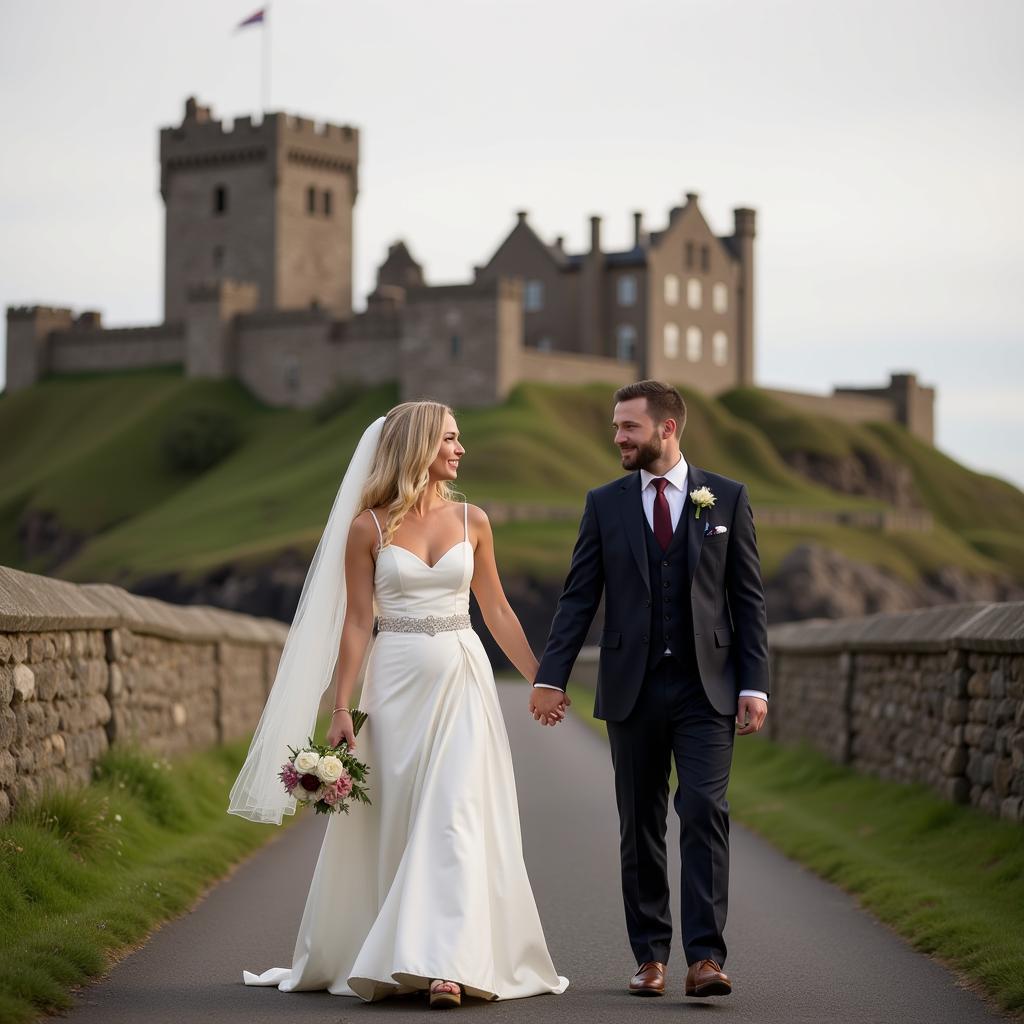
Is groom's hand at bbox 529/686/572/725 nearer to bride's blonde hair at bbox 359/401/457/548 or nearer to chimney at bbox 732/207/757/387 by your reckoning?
bride's blonde hair at bbox 359/401/457/548

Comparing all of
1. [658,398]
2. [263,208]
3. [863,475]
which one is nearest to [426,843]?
[658,398]

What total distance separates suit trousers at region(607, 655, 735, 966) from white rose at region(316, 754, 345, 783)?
41.3 inches

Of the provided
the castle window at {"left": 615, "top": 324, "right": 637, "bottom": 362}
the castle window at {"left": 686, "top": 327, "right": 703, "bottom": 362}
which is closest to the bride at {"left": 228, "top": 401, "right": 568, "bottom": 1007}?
the castle window at {"left": 615, "top": 324, "right": 637, "bottom": 362}

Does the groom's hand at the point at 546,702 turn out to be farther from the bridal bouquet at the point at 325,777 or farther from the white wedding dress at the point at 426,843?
the bridal bouquet at the point at 325,777

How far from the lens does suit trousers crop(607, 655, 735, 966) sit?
724 cm

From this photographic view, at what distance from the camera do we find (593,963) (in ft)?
26.1

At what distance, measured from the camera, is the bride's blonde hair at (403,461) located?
768cm

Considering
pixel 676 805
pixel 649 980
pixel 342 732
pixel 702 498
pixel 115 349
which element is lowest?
pixel 649 980

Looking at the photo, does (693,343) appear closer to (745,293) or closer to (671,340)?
(671,340)

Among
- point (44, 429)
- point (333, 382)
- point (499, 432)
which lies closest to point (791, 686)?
point (499, 432)

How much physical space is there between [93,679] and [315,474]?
3385 inches

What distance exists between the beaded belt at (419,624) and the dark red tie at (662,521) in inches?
34.5

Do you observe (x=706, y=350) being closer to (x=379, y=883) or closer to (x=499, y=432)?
(x=499, y=432)

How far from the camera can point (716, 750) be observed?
7367 mm
